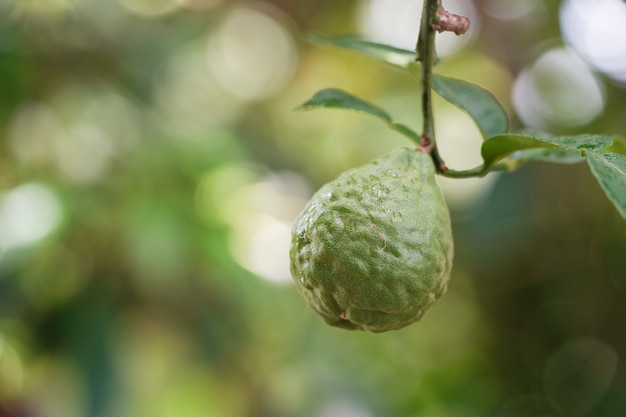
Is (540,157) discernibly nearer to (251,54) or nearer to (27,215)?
(27,215)

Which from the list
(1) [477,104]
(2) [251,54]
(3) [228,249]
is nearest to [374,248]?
(1) [477,104]

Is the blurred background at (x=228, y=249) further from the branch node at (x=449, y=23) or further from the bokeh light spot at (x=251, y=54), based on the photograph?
the branch node at (x=449, y=23)

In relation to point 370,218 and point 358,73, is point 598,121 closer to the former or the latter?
point 358,73

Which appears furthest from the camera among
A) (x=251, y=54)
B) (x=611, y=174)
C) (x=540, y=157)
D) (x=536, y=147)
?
(x=251, y=54)

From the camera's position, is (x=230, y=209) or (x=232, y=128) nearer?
(x=230, y=209)

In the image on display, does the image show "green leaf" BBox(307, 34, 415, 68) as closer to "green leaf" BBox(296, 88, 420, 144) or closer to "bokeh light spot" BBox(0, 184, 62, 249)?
"green leaf" BBox(296, 88, 420, 144)

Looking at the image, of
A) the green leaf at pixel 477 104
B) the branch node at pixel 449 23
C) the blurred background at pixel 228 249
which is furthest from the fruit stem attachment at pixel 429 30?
the blurred background at pixel 228 249

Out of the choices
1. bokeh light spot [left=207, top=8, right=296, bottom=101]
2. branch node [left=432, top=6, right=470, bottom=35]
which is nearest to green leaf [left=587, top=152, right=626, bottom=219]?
branch node [left=432, top=6, right=470, bottom=35]

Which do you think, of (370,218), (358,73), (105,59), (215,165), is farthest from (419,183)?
(358,73)

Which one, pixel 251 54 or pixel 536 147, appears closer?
pixel 536 147
